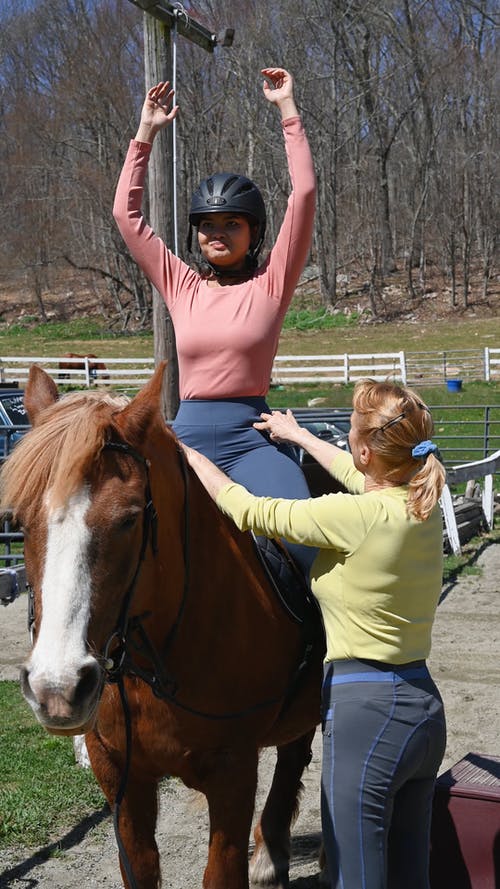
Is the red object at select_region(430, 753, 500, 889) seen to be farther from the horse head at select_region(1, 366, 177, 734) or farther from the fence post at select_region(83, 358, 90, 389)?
the fence post at select_region(83, 358, 90, 389)

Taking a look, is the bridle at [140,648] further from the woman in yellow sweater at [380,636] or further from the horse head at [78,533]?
the woman in yellow sweater at [380,636]

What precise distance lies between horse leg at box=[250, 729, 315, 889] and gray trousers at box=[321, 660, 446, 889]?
131cm

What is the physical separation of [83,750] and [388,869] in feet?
9.40

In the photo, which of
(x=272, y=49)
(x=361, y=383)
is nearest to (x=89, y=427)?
(x=361, y=383)

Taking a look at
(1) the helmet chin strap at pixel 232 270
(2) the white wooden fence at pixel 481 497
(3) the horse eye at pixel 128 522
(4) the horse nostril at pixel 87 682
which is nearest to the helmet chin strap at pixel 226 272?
(1) the helmet chin strap at pixel 232 270

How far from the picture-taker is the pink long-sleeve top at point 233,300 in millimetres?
3240

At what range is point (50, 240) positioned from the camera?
4512 centimetres

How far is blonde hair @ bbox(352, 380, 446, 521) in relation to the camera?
2.63 metres

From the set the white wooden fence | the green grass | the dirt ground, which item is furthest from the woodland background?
the green grass

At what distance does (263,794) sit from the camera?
4980 millimetres

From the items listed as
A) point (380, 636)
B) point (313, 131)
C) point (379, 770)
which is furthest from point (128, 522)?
point (313, 131)

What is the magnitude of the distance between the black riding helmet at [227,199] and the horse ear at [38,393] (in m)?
1.02

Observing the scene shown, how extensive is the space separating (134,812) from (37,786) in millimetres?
2092

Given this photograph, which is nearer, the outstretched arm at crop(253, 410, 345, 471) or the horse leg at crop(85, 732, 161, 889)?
the horse leg at crop(85, 732, 161, 889)
